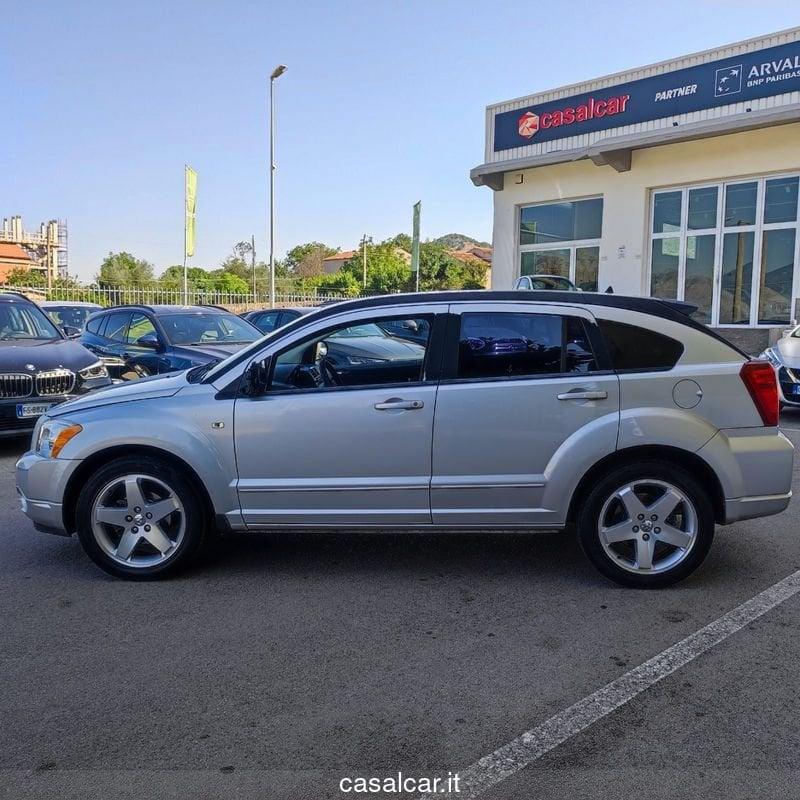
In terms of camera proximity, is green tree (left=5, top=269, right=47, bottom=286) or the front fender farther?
green tree (left=5, top=269, right=47, bottom=286)

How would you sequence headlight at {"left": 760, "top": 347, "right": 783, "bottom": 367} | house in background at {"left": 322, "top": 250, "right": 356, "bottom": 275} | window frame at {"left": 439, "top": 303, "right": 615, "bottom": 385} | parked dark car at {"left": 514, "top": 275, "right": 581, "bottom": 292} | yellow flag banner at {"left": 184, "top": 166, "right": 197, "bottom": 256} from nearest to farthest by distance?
window frame at {"left": 439, "top": 303, "right": 615, "bottom": 385}, headlight at {"left": 760, "top": 347, "right": 783, "bottom": 367}, parked dark car at {"left": 514, "top": 275, "right": 581, "bottom": 292}, yellow flag banner at {"left": 184, "top": 166, "right": 197, "bottom": 256}, house in background at {"left": 322, "top": 250, "right": 356, "bottom": 275}

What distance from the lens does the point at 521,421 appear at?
4547 mm

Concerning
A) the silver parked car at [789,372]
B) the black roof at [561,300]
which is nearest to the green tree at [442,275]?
the silver parked car at [789,372]

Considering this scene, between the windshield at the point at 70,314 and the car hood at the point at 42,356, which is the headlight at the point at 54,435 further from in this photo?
the windshield at the point at 70,314

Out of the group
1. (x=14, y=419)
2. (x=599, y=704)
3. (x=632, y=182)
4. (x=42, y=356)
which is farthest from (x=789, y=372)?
(x=632, y=182)

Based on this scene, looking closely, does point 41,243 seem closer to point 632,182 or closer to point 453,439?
point 632,182

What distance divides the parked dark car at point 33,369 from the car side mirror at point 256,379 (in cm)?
462

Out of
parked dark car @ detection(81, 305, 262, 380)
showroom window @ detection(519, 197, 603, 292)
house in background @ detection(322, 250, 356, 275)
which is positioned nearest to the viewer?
parked dark car @ detection(81, 305, 262, 380)

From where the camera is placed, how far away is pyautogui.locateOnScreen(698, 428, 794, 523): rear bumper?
4.51m

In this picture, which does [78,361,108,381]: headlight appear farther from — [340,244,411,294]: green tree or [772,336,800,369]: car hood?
[340,244,411,294]: green tree

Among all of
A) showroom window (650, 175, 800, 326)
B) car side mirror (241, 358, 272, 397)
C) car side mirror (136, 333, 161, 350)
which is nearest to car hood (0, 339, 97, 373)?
car side mirror (136, 333, 161, 350)

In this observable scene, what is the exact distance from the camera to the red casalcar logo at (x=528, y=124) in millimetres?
21344

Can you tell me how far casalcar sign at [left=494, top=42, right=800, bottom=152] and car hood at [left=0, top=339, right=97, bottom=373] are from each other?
14757mm

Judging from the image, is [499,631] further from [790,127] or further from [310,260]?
[310,260]
